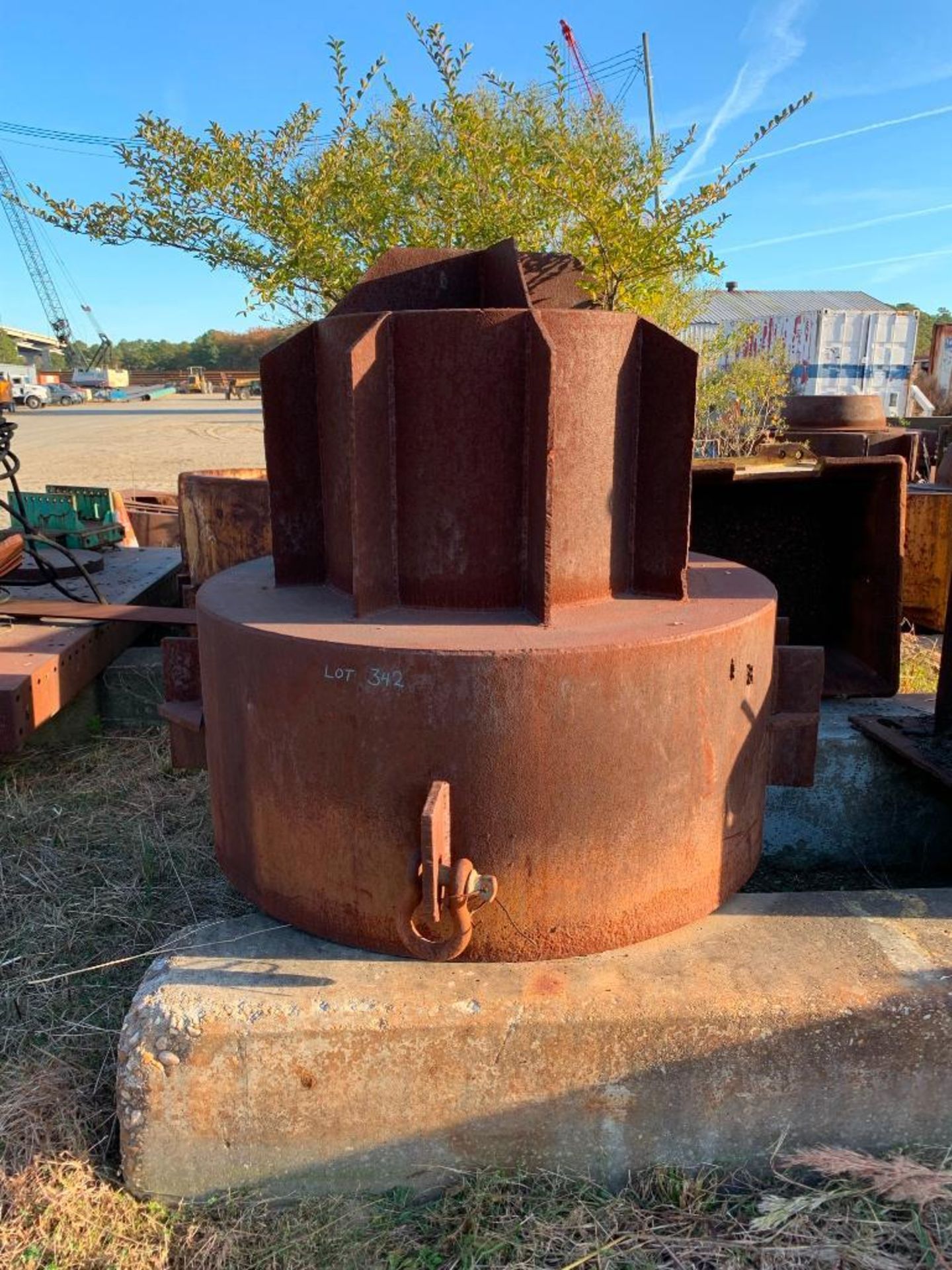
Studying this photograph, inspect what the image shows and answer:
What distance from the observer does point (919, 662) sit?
5285 millimetres

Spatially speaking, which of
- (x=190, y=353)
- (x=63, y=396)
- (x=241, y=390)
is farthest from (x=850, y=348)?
(x=190, y=353)

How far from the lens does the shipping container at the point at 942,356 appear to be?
2820cm

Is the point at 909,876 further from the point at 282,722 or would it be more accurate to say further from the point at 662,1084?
the point at 282,722

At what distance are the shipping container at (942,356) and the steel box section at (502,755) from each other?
30.6 metres

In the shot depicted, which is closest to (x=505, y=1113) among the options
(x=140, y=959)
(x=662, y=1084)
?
(x=662, y=1084)

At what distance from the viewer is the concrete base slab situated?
1895mm

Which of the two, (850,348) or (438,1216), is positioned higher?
(850,348)

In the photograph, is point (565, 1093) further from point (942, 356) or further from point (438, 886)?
point (942, 356)

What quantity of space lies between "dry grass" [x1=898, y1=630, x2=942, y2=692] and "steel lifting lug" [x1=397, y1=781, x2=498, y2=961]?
331 cm

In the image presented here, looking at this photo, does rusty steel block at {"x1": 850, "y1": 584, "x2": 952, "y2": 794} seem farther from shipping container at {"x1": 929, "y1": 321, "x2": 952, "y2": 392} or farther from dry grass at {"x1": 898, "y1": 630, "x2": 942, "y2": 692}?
shipping container at {"x1": 929, "y1": 321, "x2": 952, "y2": 392}

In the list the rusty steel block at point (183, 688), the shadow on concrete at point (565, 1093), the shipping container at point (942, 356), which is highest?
the shipping container at point (942, 356)

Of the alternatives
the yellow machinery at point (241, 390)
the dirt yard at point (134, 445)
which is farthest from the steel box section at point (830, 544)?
the yellow machinery at point (241, 390)

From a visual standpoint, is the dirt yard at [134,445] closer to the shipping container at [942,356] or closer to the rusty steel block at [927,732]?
the rusty steel block at [927,732]

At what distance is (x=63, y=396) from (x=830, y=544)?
67434mm
